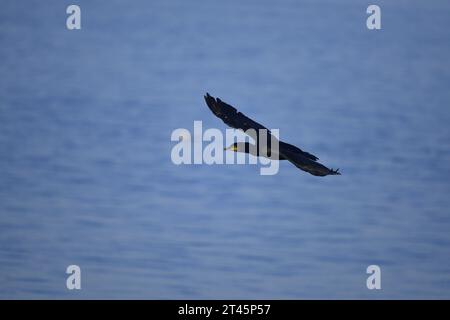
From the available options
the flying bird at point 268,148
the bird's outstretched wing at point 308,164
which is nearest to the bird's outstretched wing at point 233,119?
the flying bird at point 268,148

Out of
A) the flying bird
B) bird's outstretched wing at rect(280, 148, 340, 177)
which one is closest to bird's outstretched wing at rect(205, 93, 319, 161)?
the flying bird

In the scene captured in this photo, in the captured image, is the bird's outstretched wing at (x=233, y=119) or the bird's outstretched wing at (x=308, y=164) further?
the bird's outstretched wing at (x=233, y=119)

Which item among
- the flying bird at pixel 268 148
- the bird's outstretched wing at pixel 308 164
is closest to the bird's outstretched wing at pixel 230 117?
the flying bird at pixel 268 148

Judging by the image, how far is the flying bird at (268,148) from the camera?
14.1m

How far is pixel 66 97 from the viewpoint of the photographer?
2431cm

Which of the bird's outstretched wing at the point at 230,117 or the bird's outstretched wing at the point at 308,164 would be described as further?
the bird's outstretched wing at the point at 230,117

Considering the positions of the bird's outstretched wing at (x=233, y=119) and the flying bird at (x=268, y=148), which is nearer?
the flying bird at (x=268, y=148)

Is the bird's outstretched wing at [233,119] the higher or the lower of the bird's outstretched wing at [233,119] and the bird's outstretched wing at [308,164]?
the higher

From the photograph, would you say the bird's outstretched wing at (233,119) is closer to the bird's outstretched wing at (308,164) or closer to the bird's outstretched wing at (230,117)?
the bird's outstretched wing at (230,117)

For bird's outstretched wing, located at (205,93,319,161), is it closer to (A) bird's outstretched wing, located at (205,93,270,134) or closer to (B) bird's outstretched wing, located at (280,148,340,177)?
(A) bird's outstretched wing, located at (205,93,270,134)

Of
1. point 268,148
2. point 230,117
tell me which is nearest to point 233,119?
point 230,117
